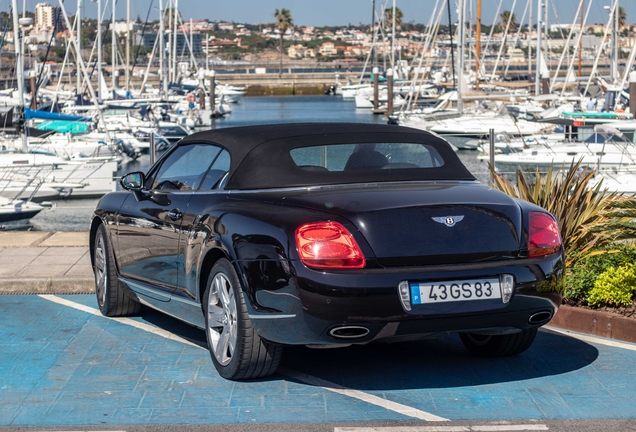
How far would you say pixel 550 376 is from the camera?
6.05 meters

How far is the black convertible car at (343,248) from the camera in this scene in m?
5.32

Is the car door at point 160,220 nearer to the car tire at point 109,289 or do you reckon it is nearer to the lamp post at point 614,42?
the car tire at point 109,289

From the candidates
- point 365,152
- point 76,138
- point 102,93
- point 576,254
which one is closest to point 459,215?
point 365,152

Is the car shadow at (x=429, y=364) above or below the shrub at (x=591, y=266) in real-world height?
below

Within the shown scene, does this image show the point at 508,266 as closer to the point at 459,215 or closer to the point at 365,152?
the point at 459,215

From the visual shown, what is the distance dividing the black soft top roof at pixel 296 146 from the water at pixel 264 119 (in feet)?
28.8

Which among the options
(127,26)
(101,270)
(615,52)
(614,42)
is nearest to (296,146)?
(101,270)

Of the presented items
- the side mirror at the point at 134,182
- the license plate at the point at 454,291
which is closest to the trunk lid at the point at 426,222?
the license plate at the point at 454,291

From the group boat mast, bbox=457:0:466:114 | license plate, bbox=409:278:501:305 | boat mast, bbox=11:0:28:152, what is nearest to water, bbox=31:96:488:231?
boat mast, bbox=11:0:28:152

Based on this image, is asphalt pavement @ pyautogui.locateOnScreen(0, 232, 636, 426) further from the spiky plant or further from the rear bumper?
the spiky plant

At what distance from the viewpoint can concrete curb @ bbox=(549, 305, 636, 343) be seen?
693cm

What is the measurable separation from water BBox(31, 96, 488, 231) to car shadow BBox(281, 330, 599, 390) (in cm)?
873

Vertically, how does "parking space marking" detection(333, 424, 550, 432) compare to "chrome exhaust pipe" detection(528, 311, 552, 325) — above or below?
below

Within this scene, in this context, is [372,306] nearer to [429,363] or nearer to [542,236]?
[542,236]
